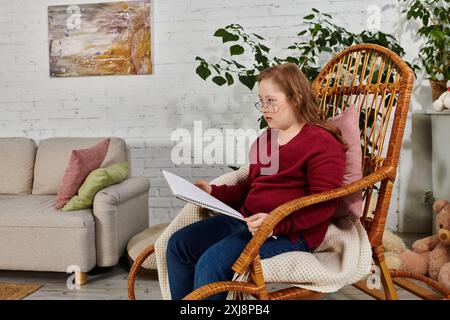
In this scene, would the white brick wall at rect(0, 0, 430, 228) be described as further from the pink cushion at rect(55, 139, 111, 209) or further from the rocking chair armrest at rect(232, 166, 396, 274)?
the rocking chair armrest at rect(232, 166, 396, 274)

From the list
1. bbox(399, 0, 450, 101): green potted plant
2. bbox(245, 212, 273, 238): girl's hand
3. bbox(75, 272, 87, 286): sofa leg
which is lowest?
bbox(75, 272, 87, 286): sofa leg

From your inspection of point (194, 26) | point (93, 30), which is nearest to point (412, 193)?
point (194, 26)

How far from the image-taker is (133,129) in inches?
139

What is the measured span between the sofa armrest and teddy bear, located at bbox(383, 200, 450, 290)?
1407 mm

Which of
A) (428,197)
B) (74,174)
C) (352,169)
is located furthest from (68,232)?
(428,197)

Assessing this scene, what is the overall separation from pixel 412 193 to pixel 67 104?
254 cm

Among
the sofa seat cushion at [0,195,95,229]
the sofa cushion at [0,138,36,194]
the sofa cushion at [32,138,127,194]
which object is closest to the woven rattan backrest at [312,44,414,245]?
the sofa seat cushion at [0,195,95,229]

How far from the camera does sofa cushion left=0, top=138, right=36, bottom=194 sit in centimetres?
311

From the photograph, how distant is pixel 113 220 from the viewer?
2.54m

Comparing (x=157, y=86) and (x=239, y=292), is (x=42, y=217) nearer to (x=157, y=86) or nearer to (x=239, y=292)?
(x=157, y=86)

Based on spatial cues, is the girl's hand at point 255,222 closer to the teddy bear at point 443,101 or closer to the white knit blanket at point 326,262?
the white knit blanket at point 326,262

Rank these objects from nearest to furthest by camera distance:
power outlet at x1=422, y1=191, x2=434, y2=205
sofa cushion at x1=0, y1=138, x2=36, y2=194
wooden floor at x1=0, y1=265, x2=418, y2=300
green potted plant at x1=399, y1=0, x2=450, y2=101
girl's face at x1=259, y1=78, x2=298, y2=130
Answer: girl's face at x1=259, y1=78, x2=298, y2=130
wooden floor at x1=0, y1=265, x2=418, y2=300
green potted plant at x1=399, y1=0, x2=450, y2=101
sofa cushion at x1=0, y1=138, x2=36, y2=194
power outlet at x1=422, y1=191, x2=434, y2=205

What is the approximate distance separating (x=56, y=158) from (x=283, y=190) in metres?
2.00
